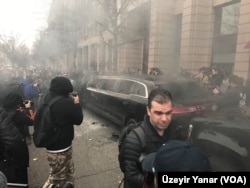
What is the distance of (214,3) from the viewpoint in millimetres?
9781

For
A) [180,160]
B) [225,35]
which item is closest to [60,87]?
[180,160]

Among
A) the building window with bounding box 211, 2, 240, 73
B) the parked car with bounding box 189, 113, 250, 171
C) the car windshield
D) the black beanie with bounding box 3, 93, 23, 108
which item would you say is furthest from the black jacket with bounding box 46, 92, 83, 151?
the building window with bounding box 211, 2, 240, 73

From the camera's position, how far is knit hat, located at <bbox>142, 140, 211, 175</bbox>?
101 centimetres

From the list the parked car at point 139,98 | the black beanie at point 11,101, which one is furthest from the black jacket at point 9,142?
the parked car at point 139,98

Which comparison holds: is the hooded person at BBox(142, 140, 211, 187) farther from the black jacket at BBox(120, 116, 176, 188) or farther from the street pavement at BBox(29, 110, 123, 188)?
the street pavement at BBox(29, 110, 123, 188)

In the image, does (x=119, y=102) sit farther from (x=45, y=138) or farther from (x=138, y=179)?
(x=138, y=179)

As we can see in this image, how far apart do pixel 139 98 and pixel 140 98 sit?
0.04 meters

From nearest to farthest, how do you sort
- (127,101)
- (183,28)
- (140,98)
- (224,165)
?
(224,165)
(140,98)
(127,101)
(183,28)

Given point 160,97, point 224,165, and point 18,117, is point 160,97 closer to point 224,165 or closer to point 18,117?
point 224,165

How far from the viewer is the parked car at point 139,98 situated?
14.3ft

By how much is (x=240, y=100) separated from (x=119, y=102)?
2.27m

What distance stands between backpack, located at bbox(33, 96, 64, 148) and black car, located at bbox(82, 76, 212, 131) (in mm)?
2051

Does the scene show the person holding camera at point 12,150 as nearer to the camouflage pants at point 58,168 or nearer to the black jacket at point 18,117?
the camouflage pants at point 58,168

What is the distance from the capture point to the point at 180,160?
1024 mm
